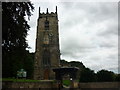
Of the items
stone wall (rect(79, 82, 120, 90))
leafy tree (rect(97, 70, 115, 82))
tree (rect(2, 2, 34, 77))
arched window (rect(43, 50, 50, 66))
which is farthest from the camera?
arched window (rect(43, 50, 50, 66))

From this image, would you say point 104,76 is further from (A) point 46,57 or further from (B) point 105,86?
(B) point 105,86

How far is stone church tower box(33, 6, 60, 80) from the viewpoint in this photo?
49.1 m

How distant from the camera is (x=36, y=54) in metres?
51.0

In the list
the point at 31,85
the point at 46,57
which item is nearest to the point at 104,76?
the point at 46,57

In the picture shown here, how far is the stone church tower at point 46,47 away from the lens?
49.1m

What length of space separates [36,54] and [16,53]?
116 feet

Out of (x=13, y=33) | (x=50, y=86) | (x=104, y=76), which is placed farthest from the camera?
(x=104, y=76)

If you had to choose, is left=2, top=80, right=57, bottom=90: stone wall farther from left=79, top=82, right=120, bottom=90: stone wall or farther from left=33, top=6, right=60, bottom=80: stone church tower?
left=33, top=6, right=60, bottom=80: stone church tower

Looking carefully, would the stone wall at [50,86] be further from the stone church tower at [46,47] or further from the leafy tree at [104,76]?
the stone church tower at [46,47]

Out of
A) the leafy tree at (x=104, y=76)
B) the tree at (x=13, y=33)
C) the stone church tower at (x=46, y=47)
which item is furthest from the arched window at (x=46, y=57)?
the tree at (x=13, y=33)

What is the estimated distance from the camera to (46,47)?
51688 millimetres

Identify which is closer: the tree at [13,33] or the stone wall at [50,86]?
the tree at [13,33]

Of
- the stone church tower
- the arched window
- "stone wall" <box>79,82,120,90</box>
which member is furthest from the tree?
the arched window

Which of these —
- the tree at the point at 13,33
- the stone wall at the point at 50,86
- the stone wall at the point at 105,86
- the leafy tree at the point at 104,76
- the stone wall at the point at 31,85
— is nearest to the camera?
the tree at the point at 13,33
